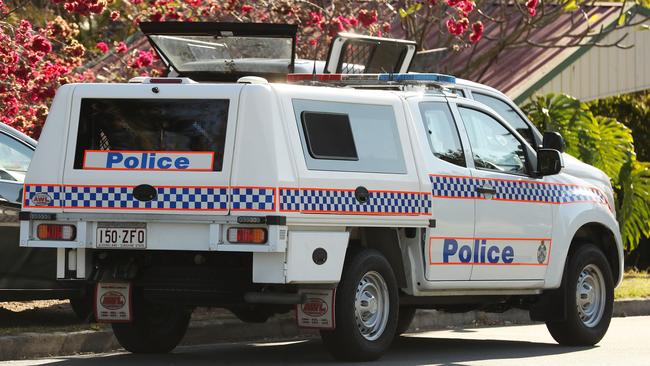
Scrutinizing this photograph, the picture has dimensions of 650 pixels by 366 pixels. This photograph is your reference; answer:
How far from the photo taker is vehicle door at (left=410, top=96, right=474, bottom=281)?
33.9ft

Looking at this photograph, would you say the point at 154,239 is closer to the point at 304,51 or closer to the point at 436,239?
the point at 436,239

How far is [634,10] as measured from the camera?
20859 mm

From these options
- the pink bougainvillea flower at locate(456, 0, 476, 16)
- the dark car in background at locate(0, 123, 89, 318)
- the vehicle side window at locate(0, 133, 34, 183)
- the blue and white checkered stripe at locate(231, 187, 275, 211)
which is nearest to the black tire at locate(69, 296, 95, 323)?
the dark car in background at locate(0, 123, 89, 318)

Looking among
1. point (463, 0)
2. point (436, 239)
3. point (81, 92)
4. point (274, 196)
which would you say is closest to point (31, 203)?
point (81, 92)

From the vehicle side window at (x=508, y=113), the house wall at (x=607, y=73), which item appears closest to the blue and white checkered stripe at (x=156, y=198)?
the vehicle side window at (x=508, y=113)

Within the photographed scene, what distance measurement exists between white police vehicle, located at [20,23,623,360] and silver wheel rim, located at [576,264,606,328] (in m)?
0.84

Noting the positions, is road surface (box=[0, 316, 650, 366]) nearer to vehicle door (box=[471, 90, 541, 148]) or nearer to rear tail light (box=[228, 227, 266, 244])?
rear tail light (box=[228, 227, 266, 244])

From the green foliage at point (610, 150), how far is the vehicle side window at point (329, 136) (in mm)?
10207

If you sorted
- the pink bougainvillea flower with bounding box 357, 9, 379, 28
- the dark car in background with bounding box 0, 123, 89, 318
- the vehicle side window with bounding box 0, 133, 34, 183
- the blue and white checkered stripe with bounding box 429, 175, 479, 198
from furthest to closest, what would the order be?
the pink bougainvillea flower with bounding box 357, 9, 379, 28 → the vehicle side window with bounding box 0, 133, 34, 183 → the dark car in background with bounding box 0, 123, 89, 318 → the blue and white checkered stripe with bounding box 429, 175, 479, 198

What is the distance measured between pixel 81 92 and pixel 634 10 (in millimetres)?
12693

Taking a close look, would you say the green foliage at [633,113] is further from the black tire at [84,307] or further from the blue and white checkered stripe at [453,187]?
the black tire at [84,307]

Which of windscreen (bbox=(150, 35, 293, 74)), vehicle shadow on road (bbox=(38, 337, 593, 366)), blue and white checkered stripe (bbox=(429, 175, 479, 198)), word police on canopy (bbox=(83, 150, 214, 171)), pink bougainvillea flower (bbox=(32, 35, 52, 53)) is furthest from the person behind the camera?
pink bougainvillea flower (bbox=(32, 35, 52, 53))

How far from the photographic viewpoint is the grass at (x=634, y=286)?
15.5 m

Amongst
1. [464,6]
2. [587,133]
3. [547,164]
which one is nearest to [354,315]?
[547,164]
